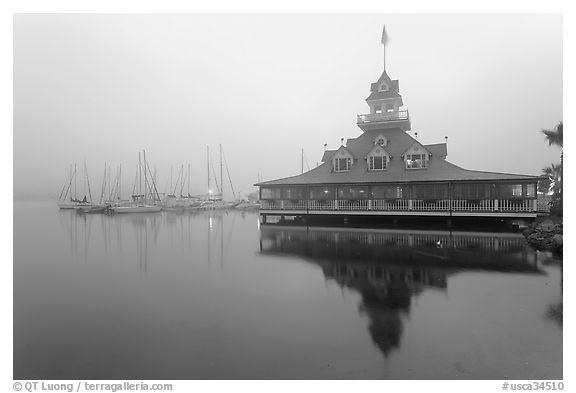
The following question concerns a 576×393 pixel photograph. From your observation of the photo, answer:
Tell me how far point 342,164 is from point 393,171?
576 cm

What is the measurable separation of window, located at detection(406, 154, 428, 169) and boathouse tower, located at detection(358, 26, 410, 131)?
6253 mm

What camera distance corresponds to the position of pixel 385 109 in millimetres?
38156

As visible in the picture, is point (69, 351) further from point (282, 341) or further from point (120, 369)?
point (282, 341)

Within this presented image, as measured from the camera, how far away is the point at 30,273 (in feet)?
47.1

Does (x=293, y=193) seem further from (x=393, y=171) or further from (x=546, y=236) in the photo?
(x=546, y=236)

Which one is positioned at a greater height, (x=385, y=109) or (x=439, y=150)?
(x=385, y=109)

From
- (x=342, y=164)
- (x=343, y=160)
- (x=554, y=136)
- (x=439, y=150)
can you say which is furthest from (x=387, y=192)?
(x=554, y=136)

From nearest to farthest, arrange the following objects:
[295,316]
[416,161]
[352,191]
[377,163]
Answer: [295,316] < [416,161] < [352,191] < [377,163]

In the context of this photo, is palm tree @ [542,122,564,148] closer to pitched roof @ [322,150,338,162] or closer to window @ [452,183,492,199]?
window @ [452,183,492,199]

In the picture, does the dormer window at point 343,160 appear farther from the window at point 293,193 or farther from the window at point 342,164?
the window at point 293,193

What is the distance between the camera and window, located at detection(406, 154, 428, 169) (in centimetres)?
Result: 3148

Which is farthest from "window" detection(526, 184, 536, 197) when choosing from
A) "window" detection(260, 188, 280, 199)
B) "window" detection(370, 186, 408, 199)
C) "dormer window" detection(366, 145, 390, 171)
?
"window" detection(260, 188, 280, 199)

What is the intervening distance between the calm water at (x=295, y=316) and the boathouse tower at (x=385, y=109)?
23.1 metres

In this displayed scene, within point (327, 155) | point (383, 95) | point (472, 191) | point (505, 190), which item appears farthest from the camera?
point (327, 155)
